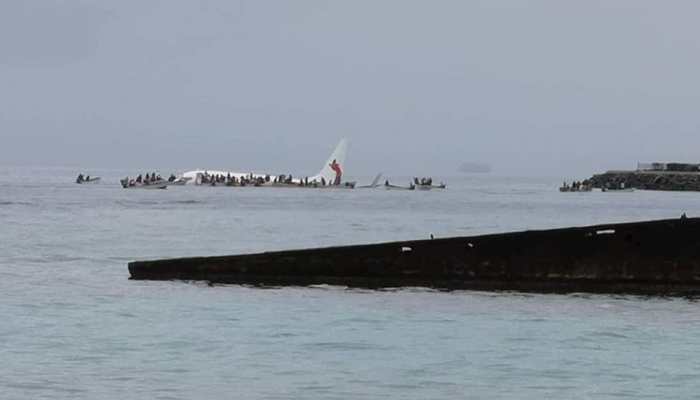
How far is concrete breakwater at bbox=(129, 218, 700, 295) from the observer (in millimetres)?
38906

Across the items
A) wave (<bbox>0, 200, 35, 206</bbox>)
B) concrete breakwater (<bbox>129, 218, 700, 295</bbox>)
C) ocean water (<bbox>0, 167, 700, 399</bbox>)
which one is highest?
concrete breakwater (<bbox>129, 218, 700, 295</bbox>)

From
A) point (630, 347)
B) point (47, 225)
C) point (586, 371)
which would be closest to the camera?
point (586, 371)

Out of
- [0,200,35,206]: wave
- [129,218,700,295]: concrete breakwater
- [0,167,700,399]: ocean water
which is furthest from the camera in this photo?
[0,200,35,206]: wave

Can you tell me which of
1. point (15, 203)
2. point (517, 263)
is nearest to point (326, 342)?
point (517, 263)

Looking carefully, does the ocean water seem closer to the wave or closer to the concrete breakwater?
the concrete breakwater

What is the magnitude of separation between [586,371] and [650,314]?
28.2ft

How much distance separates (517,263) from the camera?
40000 millimetres

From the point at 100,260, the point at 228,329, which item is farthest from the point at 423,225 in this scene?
the point at 228,329

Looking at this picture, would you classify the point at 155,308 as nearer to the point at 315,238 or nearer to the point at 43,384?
the point at 43,384

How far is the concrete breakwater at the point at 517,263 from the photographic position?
128 feet

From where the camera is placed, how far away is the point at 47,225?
320ft

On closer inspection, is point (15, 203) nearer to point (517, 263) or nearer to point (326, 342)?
point (517, 263)

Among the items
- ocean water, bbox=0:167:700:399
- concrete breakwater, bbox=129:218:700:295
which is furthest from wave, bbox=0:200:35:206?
concrete breakwater, bbox=129:218:700:295

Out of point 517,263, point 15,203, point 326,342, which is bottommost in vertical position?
point 15,203
